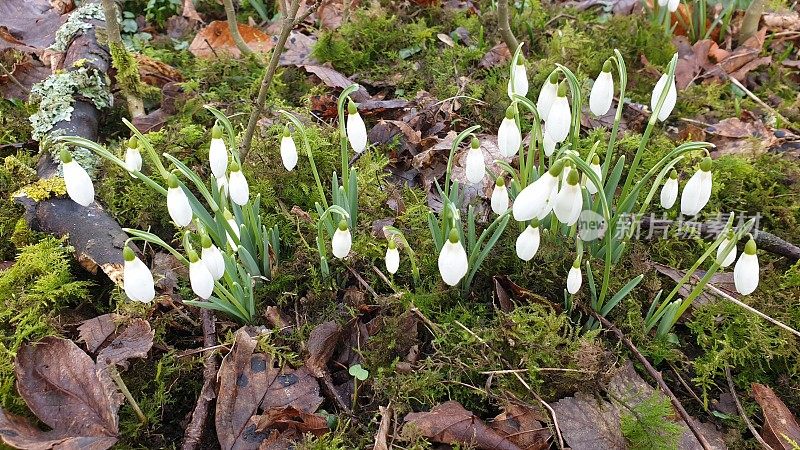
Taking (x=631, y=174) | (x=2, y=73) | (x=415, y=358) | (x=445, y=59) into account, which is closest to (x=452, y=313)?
(x=415, y=358)

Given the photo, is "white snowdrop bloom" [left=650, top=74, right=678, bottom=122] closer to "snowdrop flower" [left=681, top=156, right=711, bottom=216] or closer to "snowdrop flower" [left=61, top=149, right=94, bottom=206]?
"snowdrop flower" [left=681, top=156, right=711, bottom=216]

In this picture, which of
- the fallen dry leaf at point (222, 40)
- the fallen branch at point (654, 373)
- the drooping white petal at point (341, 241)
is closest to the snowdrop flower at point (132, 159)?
the drooping white petal at point (341, 241)

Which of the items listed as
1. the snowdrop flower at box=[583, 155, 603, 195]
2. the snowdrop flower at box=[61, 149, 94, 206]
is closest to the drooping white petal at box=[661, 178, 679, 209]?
the snowdrop flower at box=[583, 155, 603, 195]

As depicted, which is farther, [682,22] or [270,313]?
[682,22]

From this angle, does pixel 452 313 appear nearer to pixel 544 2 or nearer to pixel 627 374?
pixel 627 374

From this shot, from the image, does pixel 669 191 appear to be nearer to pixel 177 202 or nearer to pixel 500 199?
pixel 500 199

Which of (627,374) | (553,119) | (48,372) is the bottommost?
(627,374)

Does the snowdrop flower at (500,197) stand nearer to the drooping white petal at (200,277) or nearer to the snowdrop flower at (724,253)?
the snowdrop flower at (724,253)

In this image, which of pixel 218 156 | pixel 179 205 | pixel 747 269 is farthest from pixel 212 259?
pixel 747 269

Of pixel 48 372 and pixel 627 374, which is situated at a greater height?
pixel 48 372
